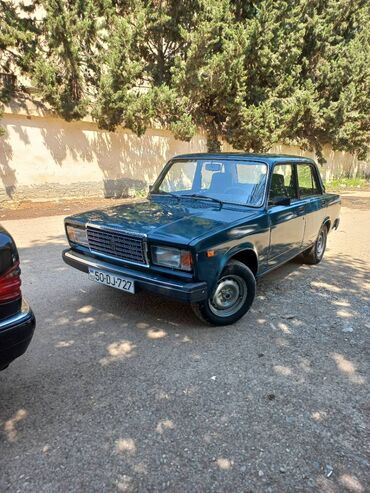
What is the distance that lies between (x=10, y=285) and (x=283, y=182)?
3381 mm

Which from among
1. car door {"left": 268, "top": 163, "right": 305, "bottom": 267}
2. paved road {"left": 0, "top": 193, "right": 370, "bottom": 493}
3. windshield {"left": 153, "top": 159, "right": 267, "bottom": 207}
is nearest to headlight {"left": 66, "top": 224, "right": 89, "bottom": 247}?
paved road {"left": 0, "top": 193, "right": 370, "bottom": 493}

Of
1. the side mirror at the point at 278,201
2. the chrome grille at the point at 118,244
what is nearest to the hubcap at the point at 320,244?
the side mirror at the point at 278,201

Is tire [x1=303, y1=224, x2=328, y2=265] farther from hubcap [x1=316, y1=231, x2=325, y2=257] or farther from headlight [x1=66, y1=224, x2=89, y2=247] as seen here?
headlight [x1=66, y1=224, x2=89, y2=247]

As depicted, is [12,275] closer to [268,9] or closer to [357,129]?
[268,9]

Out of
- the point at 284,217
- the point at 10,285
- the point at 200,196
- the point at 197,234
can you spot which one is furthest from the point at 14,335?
the point at 284,217

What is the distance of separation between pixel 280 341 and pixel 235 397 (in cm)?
97

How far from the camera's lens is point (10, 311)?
2133 mm

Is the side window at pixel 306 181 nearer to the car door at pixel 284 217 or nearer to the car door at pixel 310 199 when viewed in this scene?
the car door at pixel 310 199

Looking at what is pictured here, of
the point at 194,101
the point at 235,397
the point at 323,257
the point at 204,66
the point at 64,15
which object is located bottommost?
the point at 323,257

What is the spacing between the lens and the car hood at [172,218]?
3068mm

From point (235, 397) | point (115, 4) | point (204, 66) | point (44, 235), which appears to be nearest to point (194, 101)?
point (204, 66)

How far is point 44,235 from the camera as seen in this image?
716 cm

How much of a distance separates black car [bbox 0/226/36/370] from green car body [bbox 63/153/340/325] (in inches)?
45.8

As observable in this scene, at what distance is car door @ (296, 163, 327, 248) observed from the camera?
478 cm
